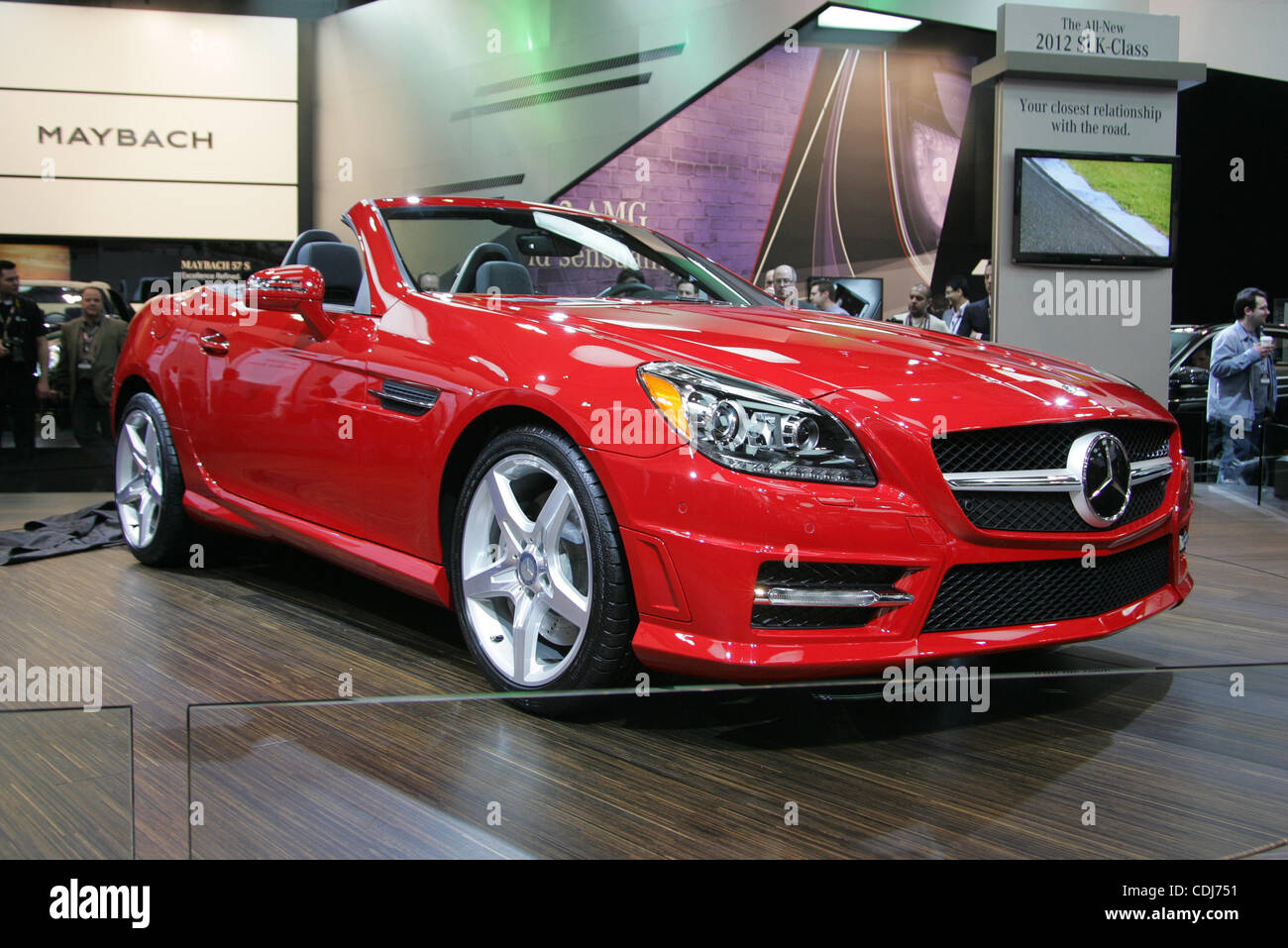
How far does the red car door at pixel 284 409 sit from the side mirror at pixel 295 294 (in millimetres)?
37

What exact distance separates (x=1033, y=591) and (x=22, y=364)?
6846mm

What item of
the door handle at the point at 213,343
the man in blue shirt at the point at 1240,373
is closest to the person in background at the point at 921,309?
the man in blue shirt at the point at 1240,373

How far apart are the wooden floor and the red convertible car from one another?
186 millimetres

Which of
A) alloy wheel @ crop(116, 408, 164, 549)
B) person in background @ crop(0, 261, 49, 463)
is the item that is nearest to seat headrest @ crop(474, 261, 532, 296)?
alloy wheel @ crop(116, 408, 164, 549)

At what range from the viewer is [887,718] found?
2.21 metres

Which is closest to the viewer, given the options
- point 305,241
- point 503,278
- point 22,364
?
point 503,278

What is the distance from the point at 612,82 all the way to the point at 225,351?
199 inches

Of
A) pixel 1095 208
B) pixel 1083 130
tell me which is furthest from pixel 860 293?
pixel 1083 130

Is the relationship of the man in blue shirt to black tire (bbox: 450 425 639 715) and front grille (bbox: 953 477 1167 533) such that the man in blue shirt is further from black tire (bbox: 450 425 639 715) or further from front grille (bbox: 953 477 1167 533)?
black tire (bbox: 450 425 639 715)

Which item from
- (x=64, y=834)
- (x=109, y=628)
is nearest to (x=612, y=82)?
(x=109, y=628)

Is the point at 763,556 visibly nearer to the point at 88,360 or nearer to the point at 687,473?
the point at 687,473

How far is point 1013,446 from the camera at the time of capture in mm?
2074

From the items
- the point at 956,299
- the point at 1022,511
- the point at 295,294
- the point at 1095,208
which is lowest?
the point at 1022,511
